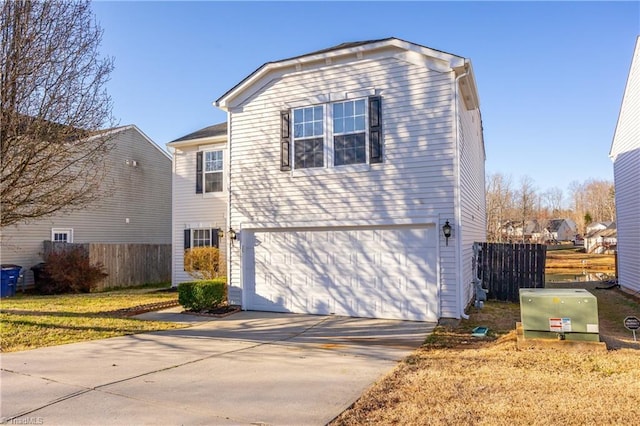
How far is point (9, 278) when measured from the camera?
1485 cm

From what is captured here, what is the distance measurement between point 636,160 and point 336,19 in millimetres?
9880

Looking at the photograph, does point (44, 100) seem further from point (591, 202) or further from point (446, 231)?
point (591, 202)

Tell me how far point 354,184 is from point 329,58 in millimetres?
3084

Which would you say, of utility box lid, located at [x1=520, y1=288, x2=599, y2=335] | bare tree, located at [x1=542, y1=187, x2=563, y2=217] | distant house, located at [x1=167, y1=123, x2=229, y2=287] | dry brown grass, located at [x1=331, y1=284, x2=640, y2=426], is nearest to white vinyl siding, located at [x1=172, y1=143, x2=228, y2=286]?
distant house, located at [x1=167, y1=123, x2=229, y2=287]

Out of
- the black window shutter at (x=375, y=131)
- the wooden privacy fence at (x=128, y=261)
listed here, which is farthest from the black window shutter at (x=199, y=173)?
the black window shutter at (x=375, y=131)

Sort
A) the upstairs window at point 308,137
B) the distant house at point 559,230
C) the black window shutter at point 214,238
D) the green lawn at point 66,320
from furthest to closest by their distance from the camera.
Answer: the distant house at point 559,230, the black window shutter at point 214,238, the upstairs window at point 308,137, the green lawn at point 66,320

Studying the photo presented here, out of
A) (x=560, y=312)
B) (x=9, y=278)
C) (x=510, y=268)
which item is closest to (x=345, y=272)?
(x=560, y=312)

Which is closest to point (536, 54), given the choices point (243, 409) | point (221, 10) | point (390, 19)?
point (390, 19)

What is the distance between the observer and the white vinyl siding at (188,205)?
15117mm

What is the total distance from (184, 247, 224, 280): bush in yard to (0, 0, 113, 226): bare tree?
5.04 m

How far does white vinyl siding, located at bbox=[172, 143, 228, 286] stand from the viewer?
15.1 metres

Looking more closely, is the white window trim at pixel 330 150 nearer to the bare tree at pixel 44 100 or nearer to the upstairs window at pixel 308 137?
the upstairs window at pixel 308 137

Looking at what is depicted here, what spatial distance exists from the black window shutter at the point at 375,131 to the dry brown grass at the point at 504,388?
425cm

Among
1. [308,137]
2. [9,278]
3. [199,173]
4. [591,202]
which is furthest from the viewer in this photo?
[591,202]
